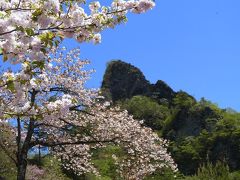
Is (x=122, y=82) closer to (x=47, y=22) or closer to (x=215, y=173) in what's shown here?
(x=215, y=173)

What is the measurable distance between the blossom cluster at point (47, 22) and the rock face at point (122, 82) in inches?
3360

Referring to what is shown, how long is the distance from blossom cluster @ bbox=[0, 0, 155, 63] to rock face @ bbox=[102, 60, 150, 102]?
8534 centimetres

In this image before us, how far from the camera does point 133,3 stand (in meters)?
8.29

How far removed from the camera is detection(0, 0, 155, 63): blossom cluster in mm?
6473

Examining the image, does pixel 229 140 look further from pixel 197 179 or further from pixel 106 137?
pixel 106 137

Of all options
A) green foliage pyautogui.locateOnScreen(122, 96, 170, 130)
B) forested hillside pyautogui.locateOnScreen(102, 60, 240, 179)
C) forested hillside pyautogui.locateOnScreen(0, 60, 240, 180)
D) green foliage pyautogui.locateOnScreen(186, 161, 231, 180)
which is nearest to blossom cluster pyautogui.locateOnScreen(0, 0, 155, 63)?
forested hillside pyautogui.locateOnScreen(0, 60, 240, 180)

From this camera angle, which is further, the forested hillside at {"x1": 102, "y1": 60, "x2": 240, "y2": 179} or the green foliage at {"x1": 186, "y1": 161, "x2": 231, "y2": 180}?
the forested hillside at {"x1": 102, "y1": 60, "x2": 240, "y2": 179}

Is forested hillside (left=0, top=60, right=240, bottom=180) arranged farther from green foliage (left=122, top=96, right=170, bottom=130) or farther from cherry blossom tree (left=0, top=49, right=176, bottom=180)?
cherry blossom tree (left=0, top=49, right=176, bottom=180)

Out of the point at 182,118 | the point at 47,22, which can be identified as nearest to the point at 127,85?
the point at 182,118

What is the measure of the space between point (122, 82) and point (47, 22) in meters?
90.4

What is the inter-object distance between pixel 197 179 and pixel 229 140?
3398 centimetres

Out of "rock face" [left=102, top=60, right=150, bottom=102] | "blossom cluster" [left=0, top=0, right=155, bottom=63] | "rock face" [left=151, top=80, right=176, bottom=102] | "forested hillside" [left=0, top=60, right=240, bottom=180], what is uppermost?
"rock face" [left=102, top=60, right=150, bottom=102]

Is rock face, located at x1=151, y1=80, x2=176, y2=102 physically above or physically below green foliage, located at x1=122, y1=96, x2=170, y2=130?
above

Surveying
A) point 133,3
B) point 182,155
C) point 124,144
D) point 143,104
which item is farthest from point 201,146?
point 133,3
